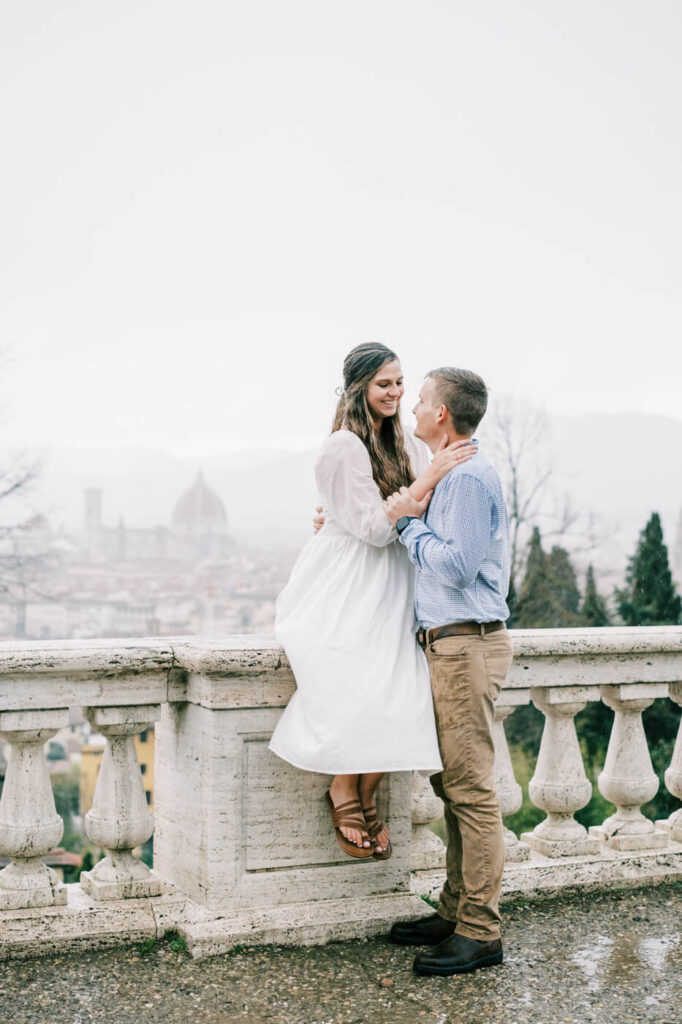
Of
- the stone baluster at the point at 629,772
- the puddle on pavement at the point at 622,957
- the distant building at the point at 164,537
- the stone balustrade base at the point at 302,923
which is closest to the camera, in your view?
the puddle on pavement at the point at 622,957

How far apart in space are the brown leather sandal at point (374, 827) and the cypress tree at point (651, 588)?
27800 millimetres

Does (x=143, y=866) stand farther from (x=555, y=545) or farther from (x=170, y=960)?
(x=555, y=545)

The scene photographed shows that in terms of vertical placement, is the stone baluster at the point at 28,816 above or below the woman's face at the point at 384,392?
below

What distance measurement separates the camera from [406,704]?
2994 millimetres

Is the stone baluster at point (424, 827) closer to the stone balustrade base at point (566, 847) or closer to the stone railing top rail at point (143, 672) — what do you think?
the stone balustrade base at point (566, 847)

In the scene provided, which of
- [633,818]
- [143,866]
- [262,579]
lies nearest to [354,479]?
[143,866]

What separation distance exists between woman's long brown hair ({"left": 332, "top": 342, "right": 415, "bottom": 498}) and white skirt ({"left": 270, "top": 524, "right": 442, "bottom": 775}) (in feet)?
0.69

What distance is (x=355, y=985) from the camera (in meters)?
2.91

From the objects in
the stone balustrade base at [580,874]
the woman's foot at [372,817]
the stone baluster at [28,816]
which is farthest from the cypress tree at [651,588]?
the stone baluster at [28,816]

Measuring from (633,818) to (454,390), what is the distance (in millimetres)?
1927

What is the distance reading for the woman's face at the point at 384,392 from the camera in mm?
3127

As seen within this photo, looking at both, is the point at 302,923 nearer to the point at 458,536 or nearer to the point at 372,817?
the point at 372,817

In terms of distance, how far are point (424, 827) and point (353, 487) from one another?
56.1 inches

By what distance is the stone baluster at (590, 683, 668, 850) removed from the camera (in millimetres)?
3842
